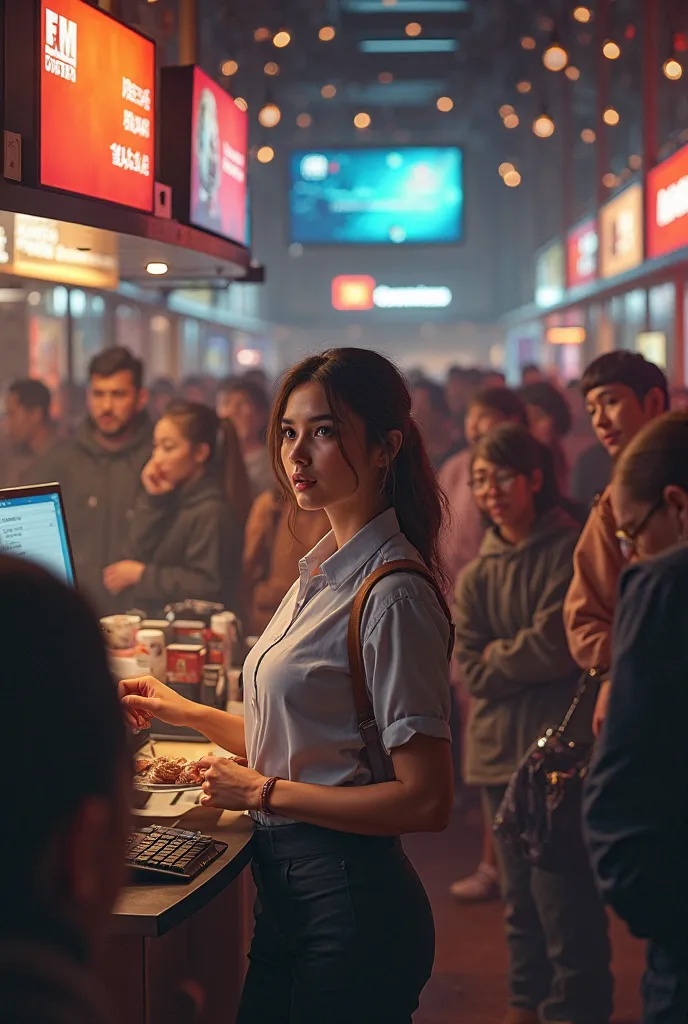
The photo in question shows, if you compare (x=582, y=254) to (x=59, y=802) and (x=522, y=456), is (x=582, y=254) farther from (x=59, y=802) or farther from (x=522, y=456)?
(x=59, y=802)

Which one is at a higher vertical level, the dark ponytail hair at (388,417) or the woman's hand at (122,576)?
the dark ponytail hair at (388,417)

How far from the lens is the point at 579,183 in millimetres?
20656

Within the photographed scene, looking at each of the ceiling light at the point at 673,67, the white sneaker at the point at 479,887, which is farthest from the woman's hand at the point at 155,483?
the ceiling light at the point at 673,67

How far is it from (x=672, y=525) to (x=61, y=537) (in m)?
1.26

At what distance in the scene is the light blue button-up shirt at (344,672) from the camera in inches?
75.8

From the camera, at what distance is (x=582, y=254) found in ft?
45.8

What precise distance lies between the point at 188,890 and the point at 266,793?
0.21 metres

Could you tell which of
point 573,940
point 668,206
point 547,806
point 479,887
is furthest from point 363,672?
point 668,206

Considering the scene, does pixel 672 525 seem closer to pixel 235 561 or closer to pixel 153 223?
pixel 153 223

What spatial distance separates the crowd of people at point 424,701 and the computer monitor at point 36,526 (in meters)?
0.32

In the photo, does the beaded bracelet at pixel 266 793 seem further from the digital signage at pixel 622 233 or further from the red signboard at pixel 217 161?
the digital signage at pixel 622 233

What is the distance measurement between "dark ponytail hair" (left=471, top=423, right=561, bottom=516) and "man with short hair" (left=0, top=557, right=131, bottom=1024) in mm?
2884

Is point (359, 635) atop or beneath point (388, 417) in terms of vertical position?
beneath

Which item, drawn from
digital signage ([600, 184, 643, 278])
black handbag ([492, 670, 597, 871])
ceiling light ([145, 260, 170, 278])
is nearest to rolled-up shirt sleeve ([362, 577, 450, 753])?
black handbag ([492, 670, 597, 871])
